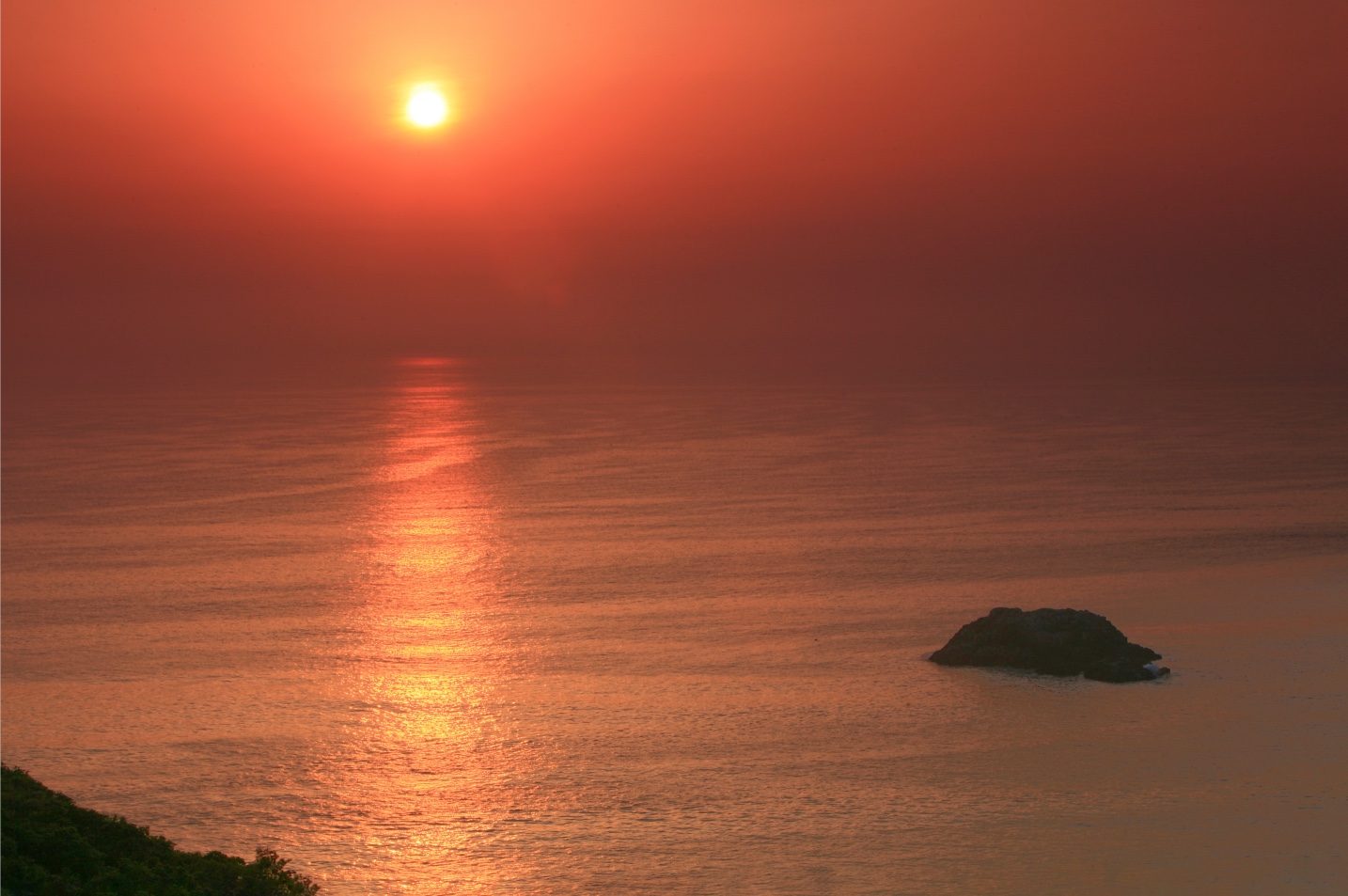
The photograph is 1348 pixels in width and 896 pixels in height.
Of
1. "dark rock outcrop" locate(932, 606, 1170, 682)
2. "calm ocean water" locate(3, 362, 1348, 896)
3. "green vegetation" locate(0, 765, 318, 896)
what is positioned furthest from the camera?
"dark rock outcrop" locate(932, 606, 1170, 682)

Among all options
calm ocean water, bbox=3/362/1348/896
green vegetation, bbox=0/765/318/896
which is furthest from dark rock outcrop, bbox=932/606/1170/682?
green vegetation, bbox=0/765/318/896

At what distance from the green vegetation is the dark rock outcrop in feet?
50.2

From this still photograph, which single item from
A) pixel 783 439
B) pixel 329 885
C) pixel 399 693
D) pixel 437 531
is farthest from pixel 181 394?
pixel 329 885

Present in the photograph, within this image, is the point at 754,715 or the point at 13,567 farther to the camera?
the point at 13,567

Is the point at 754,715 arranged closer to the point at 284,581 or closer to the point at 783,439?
the point at 284,581

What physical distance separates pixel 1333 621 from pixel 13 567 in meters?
33.9

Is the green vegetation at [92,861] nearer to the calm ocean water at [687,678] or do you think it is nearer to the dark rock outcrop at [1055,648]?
the calm ocean water at [687,678]

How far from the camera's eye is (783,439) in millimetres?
75750

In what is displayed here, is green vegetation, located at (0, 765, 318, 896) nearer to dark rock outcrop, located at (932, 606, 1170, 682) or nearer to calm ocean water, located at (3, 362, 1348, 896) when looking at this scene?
calm ocean water, located at (3, 362, 1348, 896)

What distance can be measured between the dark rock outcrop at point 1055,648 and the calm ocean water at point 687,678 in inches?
22.6

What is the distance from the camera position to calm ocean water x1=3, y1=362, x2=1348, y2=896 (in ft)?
56.6

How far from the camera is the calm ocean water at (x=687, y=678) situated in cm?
1727

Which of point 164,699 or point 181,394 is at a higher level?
point 181,394

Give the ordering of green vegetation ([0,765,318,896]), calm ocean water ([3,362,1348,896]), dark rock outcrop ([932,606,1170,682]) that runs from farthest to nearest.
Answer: dark rock outcrop ([932,606,1170,682])
calm ocean water ([3,362,1348,896])
green vegetation ([0,765,318,896])
